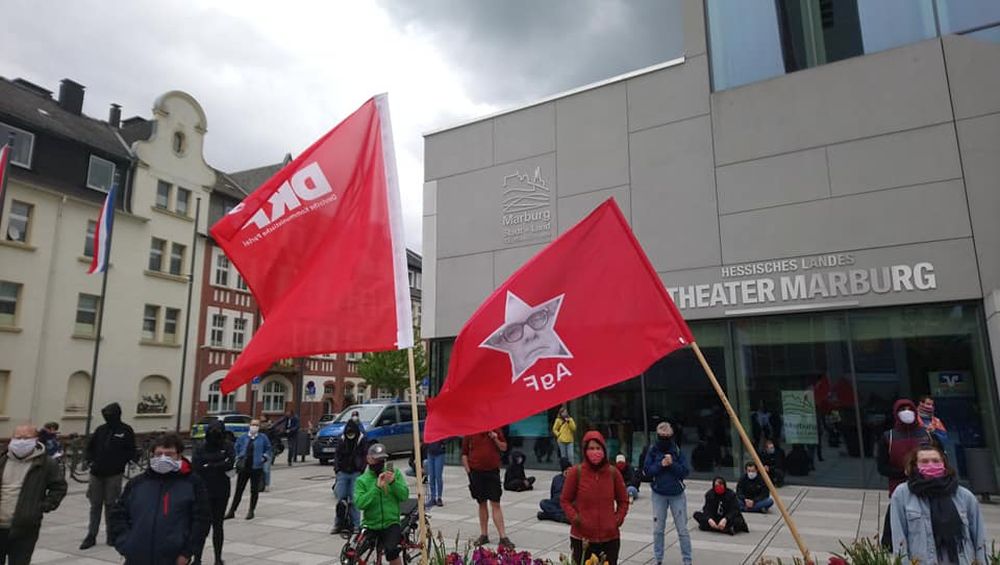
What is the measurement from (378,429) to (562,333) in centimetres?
1691

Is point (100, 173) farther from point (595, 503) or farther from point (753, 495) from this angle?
point (595, 503)

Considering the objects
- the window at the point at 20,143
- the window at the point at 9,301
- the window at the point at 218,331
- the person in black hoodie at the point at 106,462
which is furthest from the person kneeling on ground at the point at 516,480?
the window at the point at 218,331

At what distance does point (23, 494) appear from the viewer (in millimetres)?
6008

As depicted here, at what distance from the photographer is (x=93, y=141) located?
30156 millimetres

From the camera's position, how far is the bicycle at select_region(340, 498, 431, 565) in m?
6.60

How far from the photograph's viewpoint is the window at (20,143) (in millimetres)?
26047

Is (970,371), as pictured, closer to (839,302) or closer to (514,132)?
(839,302)

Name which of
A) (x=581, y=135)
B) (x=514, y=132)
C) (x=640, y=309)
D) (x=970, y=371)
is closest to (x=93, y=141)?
(x=514, y=132)

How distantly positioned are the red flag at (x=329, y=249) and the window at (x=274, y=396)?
36682mm

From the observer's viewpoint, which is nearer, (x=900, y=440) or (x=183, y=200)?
(x=900, y=440)

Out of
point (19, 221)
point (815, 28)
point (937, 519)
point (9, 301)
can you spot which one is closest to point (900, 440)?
point (937, 519)

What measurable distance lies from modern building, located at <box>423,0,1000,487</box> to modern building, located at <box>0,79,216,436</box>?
20423mm

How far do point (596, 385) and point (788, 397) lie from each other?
11.6 metres

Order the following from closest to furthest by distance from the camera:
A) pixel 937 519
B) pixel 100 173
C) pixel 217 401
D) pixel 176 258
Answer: pixel 937 519, pixel 100 173, pixel 176 258, pixel 217 401
